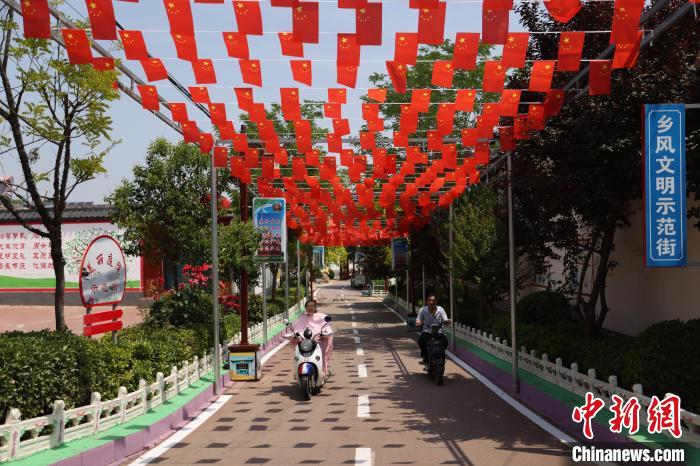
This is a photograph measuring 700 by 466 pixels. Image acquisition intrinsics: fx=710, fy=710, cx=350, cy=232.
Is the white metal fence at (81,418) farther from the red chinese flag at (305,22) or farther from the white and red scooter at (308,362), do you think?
the red chinese flag at (305,22)

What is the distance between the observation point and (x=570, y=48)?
8.29 metres

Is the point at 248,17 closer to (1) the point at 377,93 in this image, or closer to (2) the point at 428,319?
(1) the point at 377,93

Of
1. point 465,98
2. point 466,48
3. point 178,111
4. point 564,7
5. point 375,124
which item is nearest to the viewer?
point 564,7

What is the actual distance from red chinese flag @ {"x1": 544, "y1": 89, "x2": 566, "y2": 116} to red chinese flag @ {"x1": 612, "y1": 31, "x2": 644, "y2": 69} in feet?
6.36

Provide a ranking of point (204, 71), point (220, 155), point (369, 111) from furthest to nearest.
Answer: point (220, 155)
point (369, 111)
point (204, 71)

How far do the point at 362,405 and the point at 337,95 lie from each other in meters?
5.39

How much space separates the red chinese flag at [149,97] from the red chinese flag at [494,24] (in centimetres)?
497

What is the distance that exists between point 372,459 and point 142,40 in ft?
18.0

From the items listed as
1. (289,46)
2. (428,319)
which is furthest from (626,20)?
(428,319)

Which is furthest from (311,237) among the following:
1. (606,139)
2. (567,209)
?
(606,139)

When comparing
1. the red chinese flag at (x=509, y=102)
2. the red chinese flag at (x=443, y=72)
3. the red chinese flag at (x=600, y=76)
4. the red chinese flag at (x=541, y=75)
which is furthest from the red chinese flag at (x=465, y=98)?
the red chinese flag at (x=600, y=76)

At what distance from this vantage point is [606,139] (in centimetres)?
1177

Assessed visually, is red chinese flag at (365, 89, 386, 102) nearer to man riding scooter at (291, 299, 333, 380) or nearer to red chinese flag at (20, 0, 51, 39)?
red chinese flag at (20, 0, 51, 39)

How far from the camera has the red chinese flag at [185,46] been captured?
7.86m
